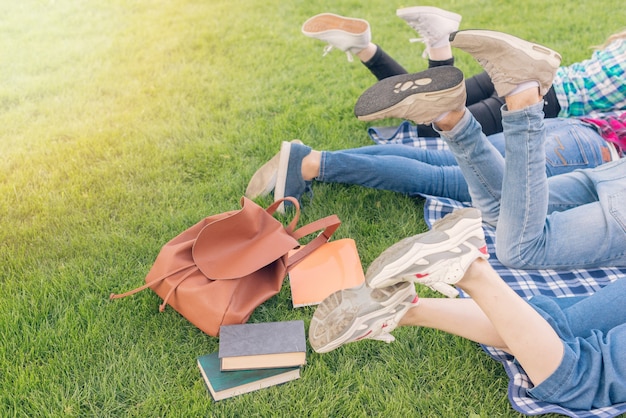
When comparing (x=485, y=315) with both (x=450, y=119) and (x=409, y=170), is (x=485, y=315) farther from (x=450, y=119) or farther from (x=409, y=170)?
(x=409, y=170)

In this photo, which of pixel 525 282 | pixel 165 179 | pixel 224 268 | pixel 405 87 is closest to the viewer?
pixel 405 87

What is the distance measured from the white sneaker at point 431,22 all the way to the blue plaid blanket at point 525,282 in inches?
24.0

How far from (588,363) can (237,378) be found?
1.21 metres

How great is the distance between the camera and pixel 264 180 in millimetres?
3234

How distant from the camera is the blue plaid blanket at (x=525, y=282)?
2057 millimetres

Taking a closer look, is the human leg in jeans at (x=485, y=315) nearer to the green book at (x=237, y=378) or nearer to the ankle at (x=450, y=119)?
the green book at (x=237, y=378)

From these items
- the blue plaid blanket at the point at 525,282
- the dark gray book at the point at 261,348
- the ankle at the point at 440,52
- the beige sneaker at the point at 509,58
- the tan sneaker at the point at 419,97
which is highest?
the beige sneaker at the point at 509,58

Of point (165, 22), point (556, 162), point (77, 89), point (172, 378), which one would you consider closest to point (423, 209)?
point (556, 162)

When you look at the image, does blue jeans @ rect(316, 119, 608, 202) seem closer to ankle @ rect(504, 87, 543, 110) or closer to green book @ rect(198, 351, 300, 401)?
ankle @ rect(504, 87, 543, 110)

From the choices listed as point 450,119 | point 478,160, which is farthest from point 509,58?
point 478,160

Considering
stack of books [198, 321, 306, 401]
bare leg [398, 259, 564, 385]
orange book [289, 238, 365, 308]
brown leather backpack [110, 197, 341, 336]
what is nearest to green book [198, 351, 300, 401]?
stack of books [198, 321, 306, 401]

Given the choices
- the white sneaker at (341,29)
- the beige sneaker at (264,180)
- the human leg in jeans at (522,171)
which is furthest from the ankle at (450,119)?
the white sneaker at (341,29)

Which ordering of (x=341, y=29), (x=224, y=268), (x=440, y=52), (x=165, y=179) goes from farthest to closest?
(x=341, y=29), (x=165, y=179), (x=440, y=52), (x=224, y=268)

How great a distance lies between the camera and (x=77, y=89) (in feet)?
15.2
